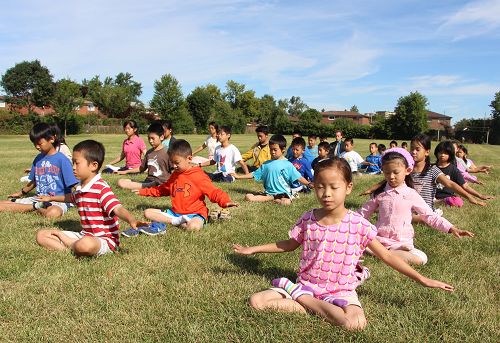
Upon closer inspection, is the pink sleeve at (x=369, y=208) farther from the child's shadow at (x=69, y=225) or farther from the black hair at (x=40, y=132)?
the black hair at (x=40, y=132)

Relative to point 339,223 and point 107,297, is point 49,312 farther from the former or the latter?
point 339,223

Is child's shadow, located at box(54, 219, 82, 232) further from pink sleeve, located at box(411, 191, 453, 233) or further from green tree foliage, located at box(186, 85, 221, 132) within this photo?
green tree foliage, located at box(186, 85, 221, 132)

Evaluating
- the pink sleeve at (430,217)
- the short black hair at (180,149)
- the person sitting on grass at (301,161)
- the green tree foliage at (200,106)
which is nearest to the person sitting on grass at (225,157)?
A: the person sitting on grass at (301,161)

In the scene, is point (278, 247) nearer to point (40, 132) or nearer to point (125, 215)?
point (125, 215)

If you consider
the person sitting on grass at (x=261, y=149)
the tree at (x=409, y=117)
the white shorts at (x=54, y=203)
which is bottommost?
the white shorts at (x=54, y=203)

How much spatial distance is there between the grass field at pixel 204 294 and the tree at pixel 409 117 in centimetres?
7184

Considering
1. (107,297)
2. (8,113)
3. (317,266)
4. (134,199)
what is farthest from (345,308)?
(8,113)

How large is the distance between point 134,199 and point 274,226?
3637 millimetres

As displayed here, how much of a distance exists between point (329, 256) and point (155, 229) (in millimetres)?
3002

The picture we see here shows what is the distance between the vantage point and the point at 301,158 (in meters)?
11.6

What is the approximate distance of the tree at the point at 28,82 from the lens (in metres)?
65.4

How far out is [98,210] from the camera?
5297 mm

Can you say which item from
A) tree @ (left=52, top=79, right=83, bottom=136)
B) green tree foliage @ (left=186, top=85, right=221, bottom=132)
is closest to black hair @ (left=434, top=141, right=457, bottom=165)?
tree @ (left=52, top=79, right=83, bottom=136)

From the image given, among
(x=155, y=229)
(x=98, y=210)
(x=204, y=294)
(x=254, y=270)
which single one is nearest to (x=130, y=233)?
(x=155, y=229)
